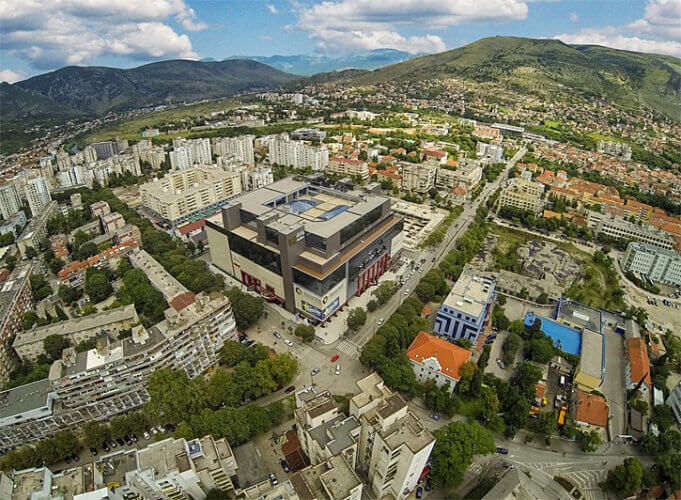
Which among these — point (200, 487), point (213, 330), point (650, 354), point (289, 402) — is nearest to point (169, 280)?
point (213, 330)

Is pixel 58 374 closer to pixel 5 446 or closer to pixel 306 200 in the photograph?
pixel 5 446

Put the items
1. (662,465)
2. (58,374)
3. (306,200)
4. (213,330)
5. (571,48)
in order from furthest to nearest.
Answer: (571,48)
(306,200)
(213,330)
(58,374)
(662,465)

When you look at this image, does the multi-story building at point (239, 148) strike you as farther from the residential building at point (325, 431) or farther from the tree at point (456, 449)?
the tree at point (456, 449)

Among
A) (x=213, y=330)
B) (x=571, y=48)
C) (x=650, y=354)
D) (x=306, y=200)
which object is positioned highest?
(x=571, y=48)

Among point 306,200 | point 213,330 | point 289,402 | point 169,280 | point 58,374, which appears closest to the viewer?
point 58,374

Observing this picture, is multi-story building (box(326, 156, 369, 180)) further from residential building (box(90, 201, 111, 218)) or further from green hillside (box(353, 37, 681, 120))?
green hillside (box(353, 37, 681, 120))

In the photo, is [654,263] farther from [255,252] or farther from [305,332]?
[255,252]

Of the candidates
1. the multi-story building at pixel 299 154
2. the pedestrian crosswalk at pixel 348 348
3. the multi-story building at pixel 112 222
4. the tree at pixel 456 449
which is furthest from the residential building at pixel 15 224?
the tree at pixel 456 449
